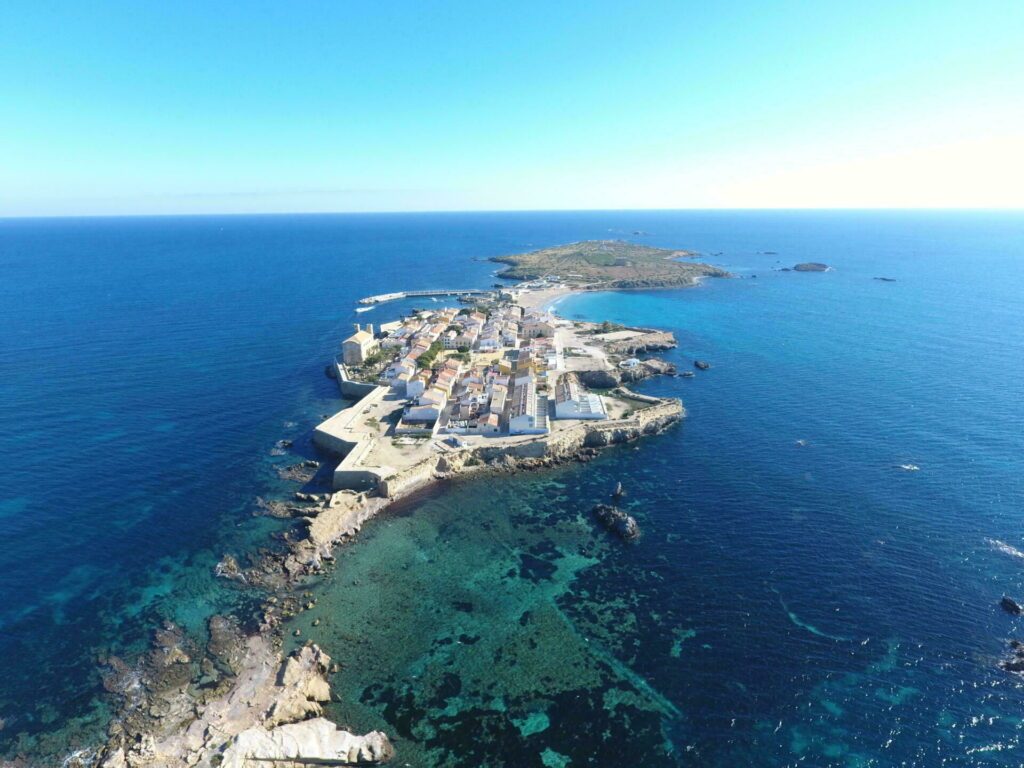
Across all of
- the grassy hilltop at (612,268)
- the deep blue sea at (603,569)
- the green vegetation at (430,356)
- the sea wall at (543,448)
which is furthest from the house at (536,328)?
the grassy hilltop at (612,268)

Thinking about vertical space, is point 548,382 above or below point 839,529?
above

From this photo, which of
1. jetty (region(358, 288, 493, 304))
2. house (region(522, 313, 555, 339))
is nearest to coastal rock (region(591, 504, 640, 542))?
house (region(522, 313, 555, 339))

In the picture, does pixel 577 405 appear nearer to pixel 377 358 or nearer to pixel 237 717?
pixel 377 358

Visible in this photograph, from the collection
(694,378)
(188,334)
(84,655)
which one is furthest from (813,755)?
(188,334)

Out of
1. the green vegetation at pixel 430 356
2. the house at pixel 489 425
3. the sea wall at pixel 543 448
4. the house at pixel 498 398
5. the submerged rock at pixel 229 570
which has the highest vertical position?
the green vegetation at pixel 430 356

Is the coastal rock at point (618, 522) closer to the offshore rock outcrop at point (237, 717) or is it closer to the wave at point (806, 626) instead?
the wave at point (806, 626)

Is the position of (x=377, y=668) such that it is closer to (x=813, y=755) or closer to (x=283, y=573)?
(x=283, y=573)
